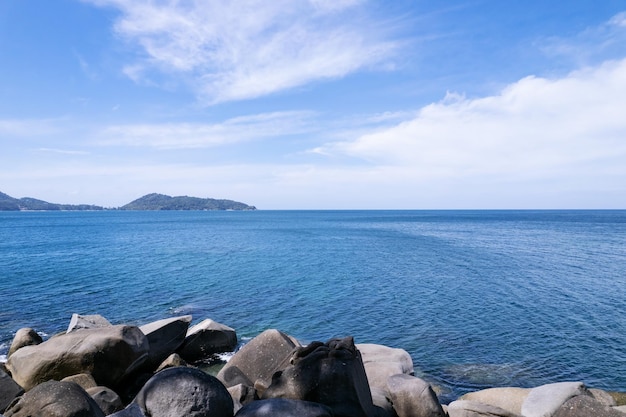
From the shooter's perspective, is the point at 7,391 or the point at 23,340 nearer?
the point at 7,391

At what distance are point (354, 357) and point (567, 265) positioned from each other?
153ft

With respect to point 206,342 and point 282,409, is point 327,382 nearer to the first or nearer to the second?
point 282,409

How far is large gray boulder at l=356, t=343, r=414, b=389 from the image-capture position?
548 inches

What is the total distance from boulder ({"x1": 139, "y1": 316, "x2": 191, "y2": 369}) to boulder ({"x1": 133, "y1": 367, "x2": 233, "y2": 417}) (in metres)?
8.30

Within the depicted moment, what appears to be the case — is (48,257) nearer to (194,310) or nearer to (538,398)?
(194,310)

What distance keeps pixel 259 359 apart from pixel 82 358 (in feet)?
17.0

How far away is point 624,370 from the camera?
19.5 metres

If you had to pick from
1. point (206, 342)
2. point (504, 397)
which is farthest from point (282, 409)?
point (206, 342)

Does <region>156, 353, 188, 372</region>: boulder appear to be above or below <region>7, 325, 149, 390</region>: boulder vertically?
below

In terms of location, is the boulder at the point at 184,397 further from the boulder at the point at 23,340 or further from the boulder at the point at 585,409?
the boulder at the point at 23,340

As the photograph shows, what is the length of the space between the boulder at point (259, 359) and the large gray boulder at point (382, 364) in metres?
2.74

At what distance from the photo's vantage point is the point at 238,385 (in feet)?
35.0

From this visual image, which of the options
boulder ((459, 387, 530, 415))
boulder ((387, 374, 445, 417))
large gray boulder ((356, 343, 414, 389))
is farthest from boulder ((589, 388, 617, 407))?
boulder ((387, 374, 445, 417))

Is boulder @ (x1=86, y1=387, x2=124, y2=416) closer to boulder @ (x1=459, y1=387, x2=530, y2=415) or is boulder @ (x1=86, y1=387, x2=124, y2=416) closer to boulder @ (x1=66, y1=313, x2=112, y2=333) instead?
boulder @ (x1=66, y1=313, x2=112, y2=333)
